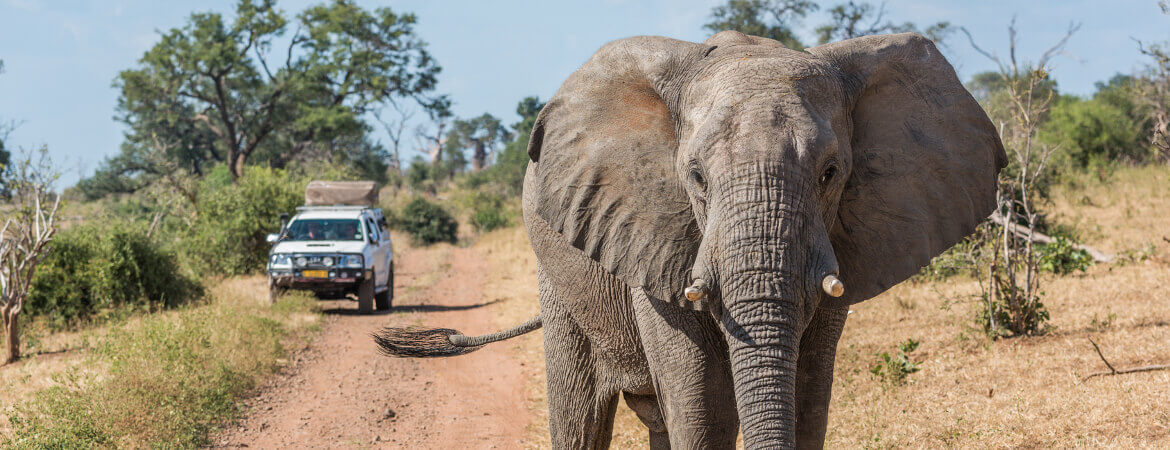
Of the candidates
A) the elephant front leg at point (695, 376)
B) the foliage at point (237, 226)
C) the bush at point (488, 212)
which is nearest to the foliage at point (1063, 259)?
the elephant front leg at point (695, 376)

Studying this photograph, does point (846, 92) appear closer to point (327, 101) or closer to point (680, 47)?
point (680, 47)

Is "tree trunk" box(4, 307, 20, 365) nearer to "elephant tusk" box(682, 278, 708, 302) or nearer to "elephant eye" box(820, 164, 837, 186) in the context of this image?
"elephant tusk" box(682, 278, 708, 302)

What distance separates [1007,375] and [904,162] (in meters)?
4.33

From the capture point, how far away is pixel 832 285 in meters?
2.48

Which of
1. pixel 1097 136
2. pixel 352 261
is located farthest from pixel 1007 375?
pixel 1097 136

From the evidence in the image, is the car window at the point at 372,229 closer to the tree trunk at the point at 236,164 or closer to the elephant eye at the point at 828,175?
the elephant eye at the point at 828,175

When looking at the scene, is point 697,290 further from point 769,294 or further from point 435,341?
point 435,341

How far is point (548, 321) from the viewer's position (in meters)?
4.75

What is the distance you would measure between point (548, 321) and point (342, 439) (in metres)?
3.03

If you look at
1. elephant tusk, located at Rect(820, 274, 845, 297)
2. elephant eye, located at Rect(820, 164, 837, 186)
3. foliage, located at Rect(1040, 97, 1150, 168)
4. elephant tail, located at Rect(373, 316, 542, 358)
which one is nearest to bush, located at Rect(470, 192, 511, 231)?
foliage, located at Rect(1040, 97, 1150, 168)

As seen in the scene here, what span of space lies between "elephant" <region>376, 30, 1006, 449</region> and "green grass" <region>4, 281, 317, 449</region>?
4412 millimetres

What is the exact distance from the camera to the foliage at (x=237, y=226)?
18.2 metres

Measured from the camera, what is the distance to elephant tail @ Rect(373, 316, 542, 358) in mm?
5309

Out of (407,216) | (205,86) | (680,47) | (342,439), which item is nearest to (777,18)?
(407,216)
